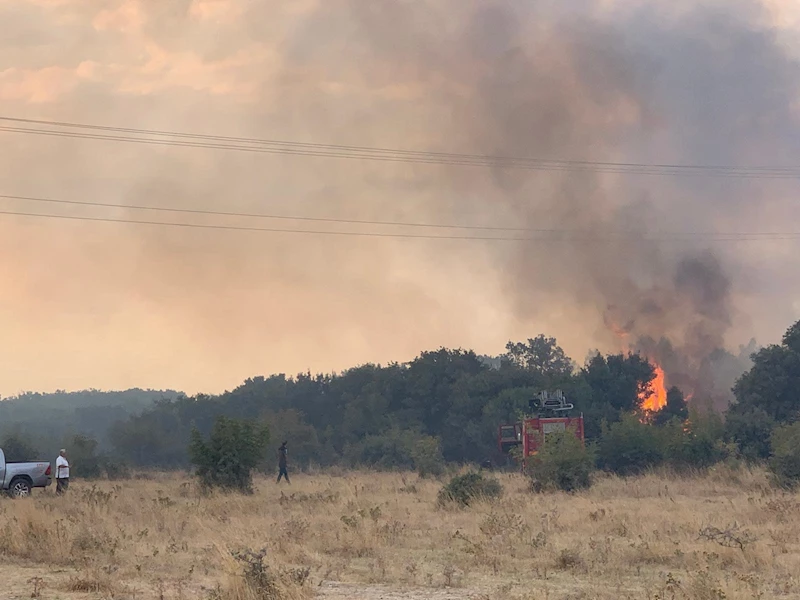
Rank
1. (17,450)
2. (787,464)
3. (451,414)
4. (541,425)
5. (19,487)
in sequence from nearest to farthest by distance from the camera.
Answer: (787,464), (19,487), (541,425), (17,450), (451,414)

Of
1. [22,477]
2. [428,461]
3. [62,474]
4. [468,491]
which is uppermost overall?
[62,474]

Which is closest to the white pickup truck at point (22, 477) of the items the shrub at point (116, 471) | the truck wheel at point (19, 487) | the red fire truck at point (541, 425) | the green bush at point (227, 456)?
the truck wheel at point (19, 487)

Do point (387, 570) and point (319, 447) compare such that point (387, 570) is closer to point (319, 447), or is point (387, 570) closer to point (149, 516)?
point (149, 516)

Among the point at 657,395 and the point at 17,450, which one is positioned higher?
the point at 657,395

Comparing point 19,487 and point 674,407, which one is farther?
point 674,407

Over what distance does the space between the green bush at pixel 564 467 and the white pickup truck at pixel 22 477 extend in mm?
15773

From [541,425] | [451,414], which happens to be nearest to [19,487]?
[541,425]

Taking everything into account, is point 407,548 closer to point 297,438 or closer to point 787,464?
point 787,464

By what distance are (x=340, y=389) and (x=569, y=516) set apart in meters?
48.1

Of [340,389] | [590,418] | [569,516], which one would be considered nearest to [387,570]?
[569,516]

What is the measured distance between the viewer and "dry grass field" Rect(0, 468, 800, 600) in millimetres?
12055

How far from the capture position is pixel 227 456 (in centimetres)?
2919

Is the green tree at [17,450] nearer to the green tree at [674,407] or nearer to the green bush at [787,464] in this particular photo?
the green tree at [674,407]

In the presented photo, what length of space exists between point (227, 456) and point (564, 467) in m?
10.8
